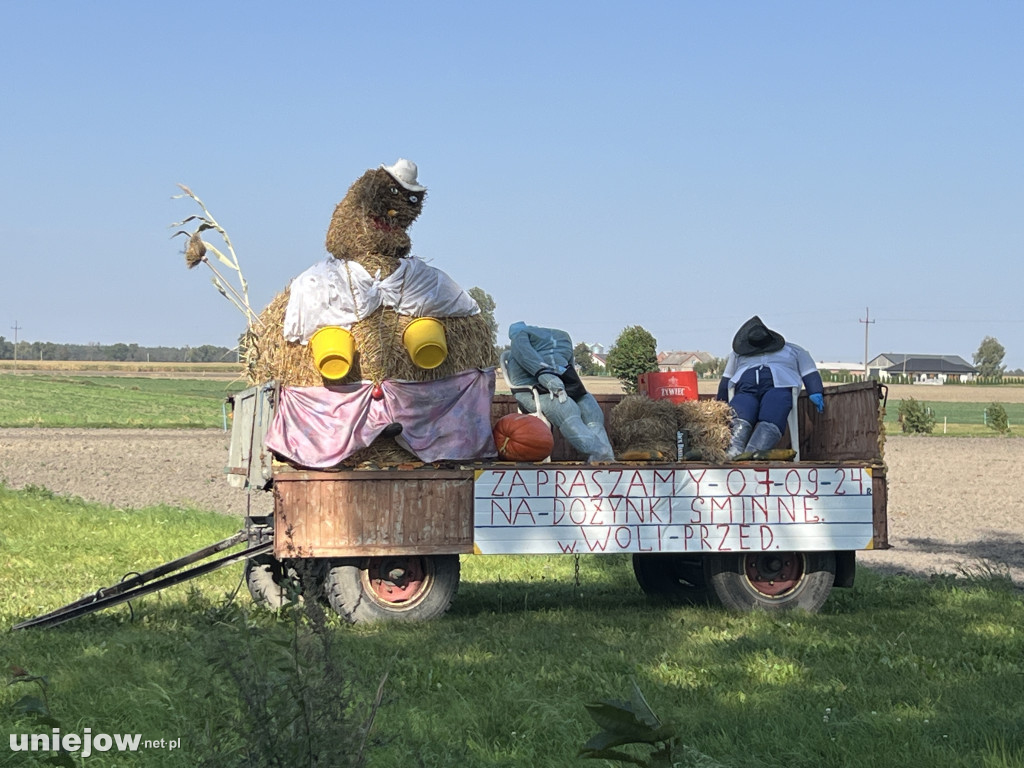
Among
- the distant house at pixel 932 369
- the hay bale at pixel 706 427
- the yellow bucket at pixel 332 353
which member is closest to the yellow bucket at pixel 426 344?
the yellow bucket at pixel 332 353

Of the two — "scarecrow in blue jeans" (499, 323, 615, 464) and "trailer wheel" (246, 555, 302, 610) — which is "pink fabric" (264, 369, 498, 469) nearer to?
"scarecrow in blue jeans" (499, 323, 615, 464)

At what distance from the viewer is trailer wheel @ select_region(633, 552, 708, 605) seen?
9.22m

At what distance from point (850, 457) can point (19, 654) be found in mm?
5497

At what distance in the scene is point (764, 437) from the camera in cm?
870

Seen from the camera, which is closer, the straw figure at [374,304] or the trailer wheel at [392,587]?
the trailer wheel at [392,587]

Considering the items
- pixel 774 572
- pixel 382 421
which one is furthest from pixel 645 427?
pixel 382 421

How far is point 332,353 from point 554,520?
1739 millimetres

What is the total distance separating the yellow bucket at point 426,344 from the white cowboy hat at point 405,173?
3.14 feet

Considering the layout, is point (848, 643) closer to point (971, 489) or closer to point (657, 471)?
point (657, 471)

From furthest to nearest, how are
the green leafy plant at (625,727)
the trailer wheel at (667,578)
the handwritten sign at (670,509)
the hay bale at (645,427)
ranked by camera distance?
the trailer wheel at (667,578) < the hay bale at (645,427) < the handwritten sign at (670,509) < the green leafy plant at (625,727)

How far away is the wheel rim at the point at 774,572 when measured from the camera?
8.29 metres

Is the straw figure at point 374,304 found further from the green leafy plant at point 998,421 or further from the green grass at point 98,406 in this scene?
the green leafy plant at point 998,421

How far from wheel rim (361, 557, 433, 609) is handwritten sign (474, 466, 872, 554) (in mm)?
558

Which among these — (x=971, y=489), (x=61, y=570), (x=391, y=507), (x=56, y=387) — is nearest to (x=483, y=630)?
(x=391, y=507)
